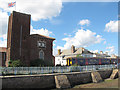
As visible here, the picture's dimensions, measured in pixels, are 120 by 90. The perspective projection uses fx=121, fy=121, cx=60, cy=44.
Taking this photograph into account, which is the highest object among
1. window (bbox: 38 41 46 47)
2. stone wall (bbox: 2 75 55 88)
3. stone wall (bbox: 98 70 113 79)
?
window (bbox: 38 41 46 47)

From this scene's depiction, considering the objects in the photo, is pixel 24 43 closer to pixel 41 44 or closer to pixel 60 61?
pixel 41 44

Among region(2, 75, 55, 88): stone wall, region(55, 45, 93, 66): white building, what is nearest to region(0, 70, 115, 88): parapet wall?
region(2, 75, 55, 88): stone wall

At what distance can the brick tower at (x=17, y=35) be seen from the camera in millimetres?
26797

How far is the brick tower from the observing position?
26797 millimetres

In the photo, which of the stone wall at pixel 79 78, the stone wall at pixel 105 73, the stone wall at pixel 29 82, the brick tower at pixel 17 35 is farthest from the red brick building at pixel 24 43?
the stone wall at pixel 105 73

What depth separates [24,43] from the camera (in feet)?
93.7

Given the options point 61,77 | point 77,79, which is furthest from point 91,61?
point 61,77

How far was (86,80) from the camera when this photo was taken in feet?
74.9

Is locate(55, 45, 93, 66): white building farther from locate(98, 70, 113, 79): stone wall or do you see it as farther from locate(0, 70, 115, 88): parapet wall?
locate(0, 70, 115, 88): parapet wall

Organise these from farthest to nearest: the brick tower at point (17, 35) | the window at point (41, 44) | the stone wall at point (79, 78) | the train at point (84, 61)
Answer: the train at point (84, 61), the window at point (41, 44), the brick tower at point (17, 35), the stone wall at point (79, 78)

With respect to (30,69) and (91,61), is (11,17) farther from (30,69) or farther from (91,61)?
(91,61)

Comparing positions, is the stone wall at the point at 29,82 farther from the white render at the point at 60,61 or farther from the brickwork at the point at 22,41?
the white render at the point at 60,61

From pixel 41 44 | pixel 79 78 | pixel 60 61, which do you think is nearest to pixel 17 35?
pixel 41 44

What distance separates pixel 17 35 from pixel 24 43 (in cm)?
242
